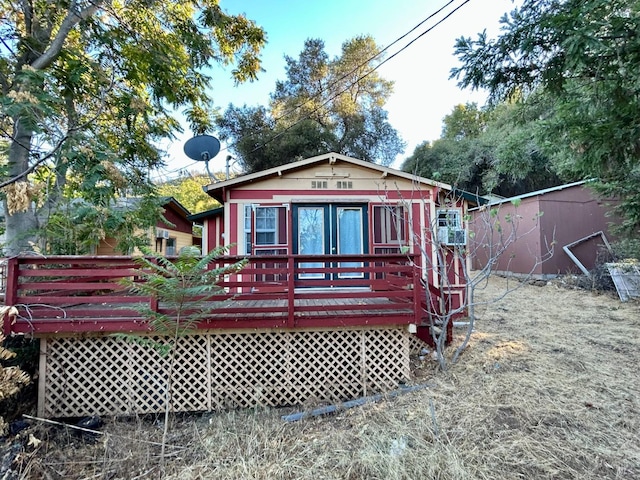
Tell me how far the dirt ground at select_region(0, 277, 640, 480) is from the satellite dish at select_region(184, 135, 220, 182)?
18.7 ft

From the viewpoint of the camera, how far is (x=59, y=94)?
18.2ft

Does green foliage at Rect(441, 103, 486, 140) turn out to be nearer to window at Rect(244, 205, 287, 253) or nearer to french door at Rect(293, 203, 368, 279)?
french door at Rect(293, 203, 368, 279)

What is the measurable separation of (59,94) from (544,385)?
8181 mm

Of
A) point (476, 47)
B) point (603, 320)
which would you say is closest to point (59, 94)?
point (476, 47)

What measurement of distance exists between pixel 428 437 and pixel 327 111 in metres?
18.1

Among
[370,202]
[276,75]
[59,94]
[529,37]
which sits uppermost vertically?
[276,75]

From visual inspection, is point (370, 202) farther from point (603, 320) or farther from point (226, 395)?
point (603, 320)

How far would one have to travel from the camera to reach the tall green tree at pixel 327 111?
1747cm

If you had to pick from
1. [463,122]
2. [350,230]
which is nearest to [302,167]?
[350,230]

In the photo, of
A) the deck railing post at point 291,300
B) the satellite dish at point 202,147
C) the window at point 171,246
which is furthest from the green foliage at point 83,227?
the window at point 171,246

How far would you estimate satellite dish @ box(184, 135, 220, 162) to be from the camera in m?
7.71

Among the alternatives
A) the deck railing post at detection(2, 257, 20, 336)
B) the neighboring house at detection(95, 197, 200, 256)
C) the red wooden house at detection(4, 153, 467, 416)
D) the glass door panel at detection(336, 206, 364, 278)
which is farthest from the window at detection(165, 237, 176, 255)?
the deck railing post at detection(2, 257, 20, 336)

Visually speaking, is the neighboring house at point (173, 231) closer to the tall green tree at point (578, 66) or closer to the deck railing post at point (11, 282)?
the deck railing post at point (11, 282)

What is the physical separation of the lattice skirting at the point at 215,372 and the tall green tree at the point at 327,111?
14.0m
